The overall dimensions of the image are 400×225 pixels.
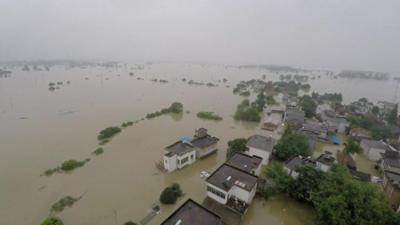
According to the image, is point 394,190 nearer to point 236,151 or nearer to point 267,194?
point 267,194

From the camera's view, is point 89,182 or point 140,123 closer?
point 89,182

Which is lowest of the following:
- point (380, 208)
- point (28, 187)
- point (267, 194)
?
point (28, 187)

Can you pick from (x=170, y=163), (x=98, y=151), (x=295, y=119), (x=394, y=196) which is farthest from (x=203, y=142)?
(x=295, y=119)

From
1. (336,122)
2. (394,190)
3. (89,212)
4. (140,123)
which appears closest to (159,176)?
(89,212)

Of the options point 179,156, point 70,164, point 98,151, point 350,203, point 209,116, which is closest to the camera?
point 350,203

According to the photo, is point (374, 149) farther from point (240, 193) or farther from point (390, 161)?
point (240, 193)

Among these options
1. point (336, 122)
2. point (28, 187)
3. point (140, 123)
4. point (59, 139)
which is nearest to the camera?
point (28, 187)
